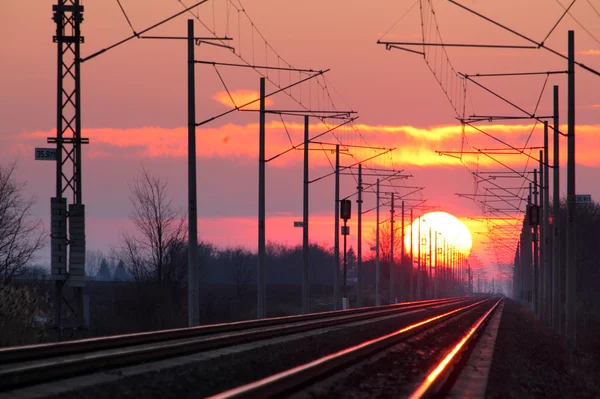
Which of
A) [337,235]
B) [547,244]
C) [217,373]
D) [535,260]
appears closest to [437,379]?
[217,373]

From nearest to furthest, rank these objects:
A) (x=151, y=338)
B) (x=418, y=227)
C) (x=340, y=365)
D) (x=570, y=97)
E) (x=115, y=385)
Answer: (x=115, y=385) → (x=340, y=365) → (x=151, y=338) → (x=570, y=97) → (x=418, y=227)

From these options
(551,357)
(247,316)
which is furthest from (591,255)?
(551,357)

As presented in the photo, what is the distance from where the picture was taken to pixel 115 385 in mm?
16594

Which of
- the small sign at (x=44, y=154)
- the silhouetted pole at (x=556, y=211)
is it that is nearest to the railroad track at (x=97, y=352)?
the small sign at (x=44, y=154)

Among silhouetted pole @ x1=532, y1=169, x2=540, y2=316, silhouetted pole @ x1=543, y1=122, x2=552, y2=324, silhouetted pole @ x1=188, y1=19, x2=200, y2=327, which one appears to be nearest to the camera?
silhouetted pole @ x1=188, y1=19, x2=200, y2=327

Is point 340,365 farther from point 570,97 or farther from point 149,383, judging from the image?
point 570,97

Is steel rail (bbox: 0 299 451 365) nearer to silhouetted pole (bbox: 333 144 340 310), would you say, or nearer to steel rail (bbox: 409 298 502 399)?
steel rail (bbox: 409 298 502 399)

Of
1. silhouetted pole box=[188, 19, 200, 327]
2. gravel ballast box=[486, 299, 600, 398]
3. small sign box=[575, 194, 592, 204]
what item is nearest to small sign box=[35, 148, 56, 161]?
silhouetted pole box=[188, 19, 200, 327]

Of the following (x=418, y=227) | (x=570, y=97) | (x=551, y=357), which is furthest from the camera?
(x=418, y=227)

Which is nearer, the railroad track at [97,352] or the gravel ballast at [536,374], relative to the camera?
the railroad track at [97,352]

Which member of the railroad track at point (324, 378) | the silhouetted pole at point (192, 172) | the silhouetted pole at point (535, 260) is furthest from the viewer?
the silhouetted pole at point (535, 260)

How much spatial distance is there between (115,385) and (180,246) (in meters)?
43.5

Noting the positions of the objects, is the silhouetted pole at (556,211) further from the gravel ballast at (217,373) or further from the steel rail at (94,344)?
the gravel ballast at (217,373)

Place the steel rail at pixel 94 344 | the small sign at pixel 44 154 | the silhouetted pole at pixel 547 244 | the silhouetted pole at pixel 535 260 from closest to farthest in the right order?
the steel rail at pixel 94 344, the small sign at pixel 44 154, the silhouetted pole at pixel 547 244, the silhouetted pole at pixel 535 260
